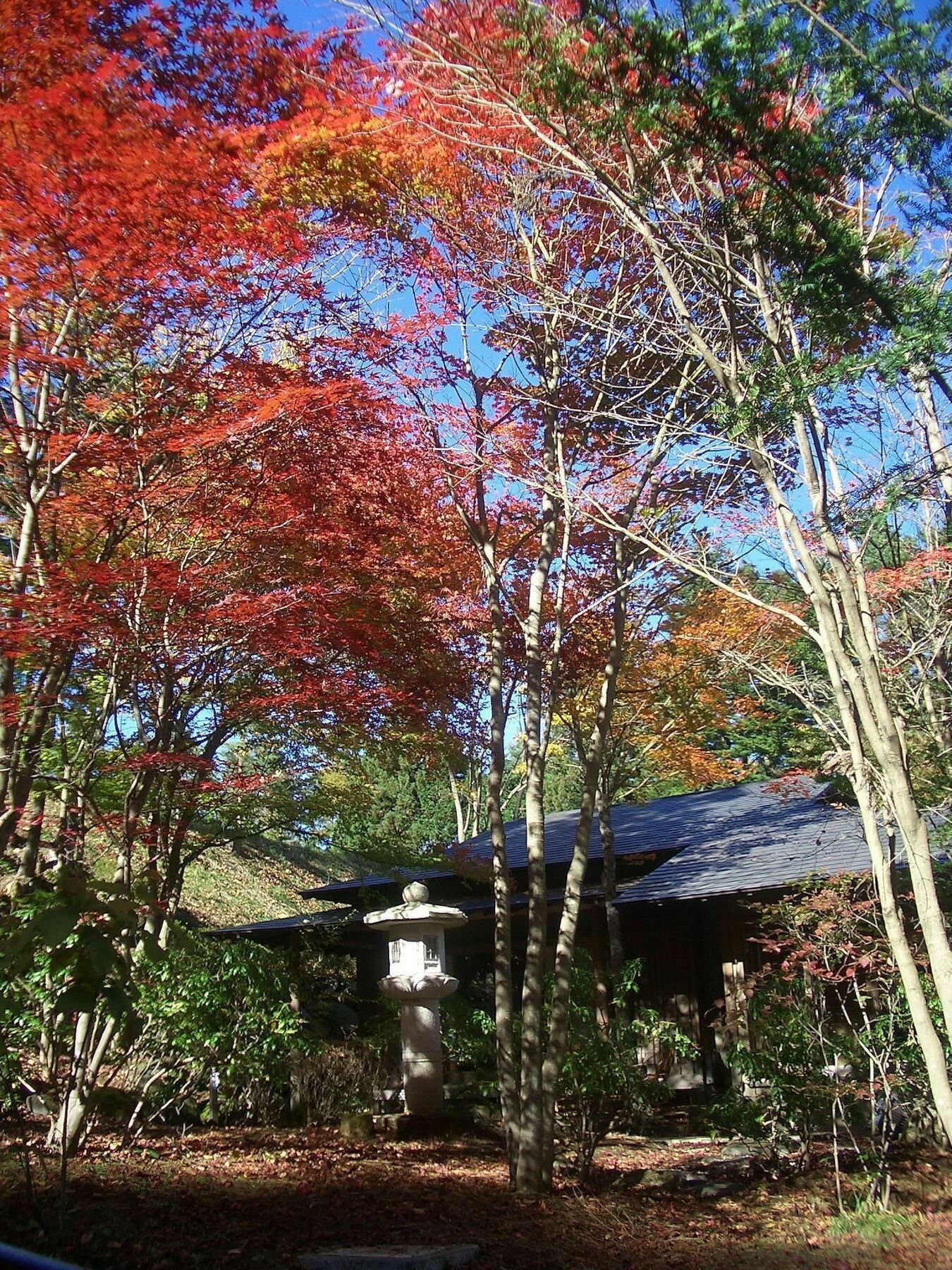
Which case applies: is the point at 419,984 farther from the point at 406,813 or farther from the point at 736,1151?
the point at 406,813

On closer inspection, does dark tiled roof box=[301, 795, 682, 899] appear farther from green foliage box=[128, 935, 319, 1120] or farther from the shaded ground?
the shaded ground

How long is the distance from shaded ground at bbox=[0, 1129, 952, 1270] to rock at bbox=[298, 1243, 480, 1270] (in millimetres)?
121

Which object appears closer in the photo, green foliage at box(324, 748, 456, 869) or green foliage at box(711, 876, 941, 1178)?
green foliage at box(711, 876, 941, 1178)

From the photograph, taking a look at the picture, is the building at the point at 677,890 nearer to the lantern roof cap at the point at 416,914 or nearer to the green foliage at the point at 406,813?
the lantern roof cap at the point at 416,914

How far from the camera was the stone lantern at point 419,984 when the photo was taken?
31.7 ft

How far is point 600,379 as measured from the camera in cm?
802

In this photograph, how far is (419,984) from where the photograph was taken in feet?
32.0

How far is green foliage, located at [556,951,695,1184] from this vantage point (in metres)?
7.04

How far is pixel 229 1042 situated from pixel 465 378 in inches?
229

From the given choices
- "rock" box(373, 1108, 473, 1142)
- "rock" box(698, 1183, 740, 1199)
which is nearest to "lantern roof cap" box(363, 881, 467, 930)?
"rock" box(373, 1108, 473, 1142)

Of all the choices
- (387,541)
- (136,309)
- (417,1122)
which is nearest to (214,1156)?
(417,1122)

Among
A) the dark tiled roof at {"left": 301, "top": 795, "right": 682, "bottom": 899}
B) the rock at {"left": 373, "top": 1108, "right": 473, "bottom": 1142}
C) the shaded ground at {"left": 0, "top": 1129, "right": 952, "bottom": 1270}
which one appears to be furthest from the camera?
the dark tiled roof at {"left": 301, "top": 795, "right": 682, "bottom": 899}

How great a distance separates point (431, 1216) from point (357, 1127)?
346 cm

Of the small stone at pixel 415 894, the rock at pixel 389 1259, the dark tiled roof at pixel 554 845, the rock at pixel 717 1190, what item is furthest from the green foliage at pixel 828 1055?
the dark tiled roof at pixel 554 845
